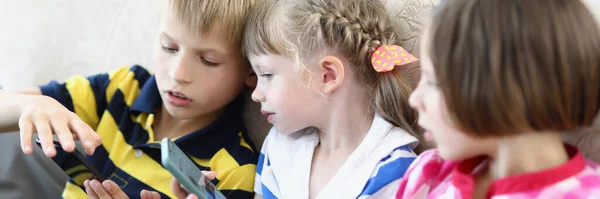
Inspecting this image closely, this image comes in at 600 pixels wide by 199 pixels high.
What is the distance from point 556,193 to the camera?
2.06 ft

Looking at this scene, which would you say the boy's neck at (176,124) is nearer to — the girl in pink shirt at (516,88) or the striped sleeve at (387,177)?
the striped sleeve at (387,177)

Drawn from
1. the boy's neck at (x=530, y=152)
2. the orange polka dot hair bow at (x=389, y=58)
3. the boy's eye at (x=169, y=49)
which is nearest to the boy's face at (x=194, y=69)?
the boy's eye at (x=169, y=49)

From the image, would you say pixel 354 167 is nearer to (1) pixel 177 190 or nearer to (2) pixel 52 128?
(1) pixel 177 190

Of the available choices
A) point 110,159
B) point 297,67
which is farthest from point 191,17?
point 110,159

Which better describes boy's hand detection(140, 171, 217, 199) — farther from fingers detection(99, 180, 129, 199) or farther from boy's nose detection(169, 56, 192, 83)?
boy's nose detection(169, 56, 192, 83)

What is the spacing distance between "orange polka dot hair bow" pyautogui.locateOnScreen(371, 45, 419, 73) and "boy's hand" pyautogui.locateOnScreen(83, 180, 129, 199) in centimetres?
46

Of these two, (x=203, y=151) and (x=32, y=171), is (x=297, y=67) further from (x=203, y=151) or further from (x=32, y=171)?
(x=32, y=171)

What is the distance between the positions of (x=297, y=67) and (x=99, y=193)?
379 mm

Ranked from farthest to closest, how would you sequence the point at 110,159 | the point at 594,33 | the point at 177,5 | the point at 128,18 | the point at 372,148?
1. the point at 128,18
2. the point at 110,159
3. the point at 177,5
4. the point at 372,148
5. the point at 594,33

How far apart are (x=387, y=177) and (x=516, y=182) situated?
0.26 metres

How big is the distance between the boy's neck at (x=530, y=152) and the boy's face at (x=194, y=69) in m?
0.54

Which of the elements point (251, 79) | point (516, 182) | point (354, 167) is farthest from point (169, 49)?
point (516, 182)

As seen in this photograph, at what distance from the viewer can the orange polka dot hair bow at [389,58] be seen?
0.91m

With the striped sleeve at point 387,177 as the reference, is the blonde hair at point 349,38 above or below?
above
